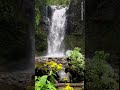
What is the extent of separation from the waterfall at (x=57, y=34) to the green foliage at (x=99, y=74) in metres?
15.0

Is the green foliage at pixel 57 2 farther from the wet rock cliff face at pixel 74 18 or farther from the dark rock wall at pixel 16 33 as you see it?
the dark rock wall at pixel 16 33

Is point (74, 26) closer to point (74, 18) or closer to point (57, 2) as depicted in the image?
point (74, 18)

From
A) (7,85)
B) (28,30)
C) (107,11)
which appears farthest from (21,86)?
(107,11)

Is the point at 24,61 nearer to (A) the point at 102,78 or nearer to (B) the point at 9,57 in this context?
(B) the point at 9,57

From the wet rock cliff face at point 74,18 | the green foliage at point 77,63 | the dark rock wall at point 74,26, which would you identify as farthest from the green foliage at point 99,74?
the wet rock cliff face at point 74,18

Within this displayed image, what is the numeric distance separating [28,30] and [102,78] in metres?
0.99

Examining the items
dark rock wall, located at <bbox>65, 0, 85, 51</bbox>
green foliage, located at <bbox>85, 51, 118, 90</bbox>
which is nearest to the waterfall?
dark rock wall, located at <bbox>65, 0, 85, 51</bbox>

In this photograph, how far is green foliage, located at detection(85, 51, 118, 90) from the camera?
8.63 ft

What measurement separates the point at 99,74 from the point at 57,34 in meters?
15.3

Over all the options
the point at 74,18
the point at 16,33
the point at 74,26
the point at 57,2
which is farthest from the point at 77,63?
the point at 57,2

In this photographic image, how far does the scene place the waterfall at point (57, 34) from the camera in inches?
705

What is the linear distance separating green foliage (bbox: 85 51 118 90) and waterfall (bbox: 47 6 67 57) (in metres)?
15.0

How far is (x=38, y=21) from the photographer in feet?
56.0

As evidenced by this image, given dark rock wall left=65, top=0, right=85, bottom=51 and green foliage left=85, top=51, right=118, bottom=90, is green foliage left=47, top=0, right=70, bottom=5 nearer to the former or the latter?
dark rock wall left=65, top=0, right=85, bottom=51
